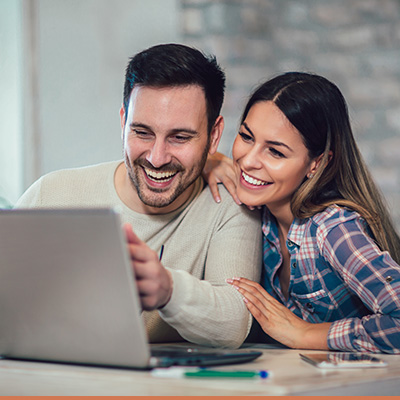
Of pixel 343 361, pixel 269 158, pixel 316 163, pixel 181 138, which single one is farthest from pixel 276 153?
pixel 343 361

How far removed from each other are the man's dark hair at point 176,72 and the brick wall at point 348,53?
4.02 feet

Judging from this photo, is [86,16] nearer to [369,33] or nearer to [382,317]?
[369,33]

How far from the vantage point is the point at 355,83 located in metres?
3.05

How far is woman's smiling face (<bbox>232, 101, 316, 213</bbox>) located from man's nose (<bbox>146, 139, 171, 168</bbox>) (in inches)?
7.9

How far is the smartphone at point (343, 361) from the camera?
3.42 ft

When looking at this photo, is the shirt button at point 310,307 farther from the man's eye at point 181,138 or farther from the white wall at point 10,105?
the white wall at point 10,105

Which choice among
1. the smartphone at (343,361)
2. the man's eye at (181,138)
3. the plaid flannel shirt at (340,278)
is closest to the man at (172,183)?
the man's eye at (181,138)

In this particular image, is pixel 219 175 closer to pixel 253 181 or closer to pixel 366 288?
pixel 253 181

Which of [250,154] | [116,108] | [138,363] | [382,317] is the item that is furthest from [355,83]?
[138,363]

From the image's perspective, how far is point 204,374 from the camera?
0.93 m

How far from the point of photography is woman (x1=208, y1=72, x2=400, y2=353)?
4.92 feet

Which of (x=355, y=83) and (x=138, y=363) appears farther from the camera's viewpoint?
(x=355, y=83)

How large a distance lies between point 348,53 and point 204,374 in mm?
2420

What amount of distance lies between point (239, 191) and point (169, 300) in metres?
0.62
